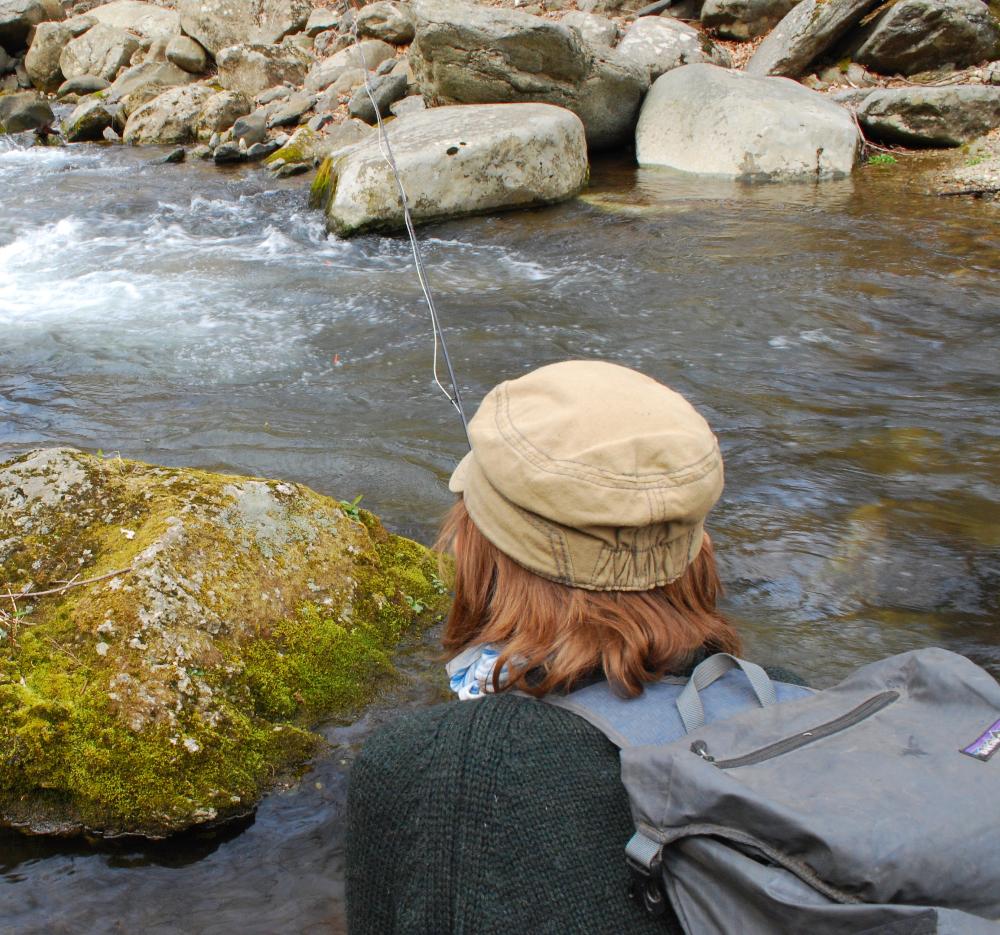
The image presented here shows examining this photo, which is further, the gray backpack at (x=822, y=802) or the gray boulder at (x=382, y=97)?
the gray boulder at (x=382, y=97)

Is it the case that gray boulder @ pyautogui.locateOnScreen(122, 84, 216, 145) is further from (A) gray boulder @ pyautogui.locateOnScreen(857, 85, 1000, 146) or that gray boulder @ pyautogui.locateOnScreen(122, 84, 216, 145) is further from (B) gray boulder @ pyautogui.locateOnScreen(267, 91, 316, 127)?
(A) gray boulder @ pyautogui.locateOnScreen(857, 85, 1000, 146)

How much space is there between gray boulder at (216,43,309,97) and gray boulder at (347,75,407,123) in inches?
167

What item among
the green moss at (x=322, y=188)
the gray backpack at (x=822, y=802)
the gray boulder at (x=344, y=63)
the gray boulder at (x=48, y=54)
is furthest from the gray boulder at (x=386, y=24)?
the gray backpack at (x=822, y=802)

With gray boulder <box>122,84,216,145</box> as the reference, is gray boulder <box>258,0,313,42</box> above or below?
above

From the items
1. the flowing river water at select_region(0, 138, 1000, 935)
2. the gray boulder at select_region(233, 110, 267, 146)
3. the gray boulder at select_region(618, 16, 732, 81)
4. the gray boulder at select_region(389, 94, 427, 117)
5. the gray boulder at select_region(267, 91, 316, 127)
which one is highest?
the gray boulder at select_region(618, 16, 732, 81)

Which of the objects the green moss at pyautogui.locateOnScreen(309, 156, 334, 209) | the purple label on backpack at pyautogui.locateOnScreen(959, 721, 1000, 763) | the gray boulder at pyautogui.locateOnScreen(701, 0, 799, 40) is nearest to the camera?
the purple label on backpack at pyautogui.locateOnScreen(959, 721, 1000, 763)

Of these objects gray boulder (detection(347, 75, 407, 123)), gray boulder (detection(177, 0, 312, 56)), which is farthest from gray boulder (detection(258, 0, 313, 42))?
gray boulder (detection(347, 75, 407, 123))

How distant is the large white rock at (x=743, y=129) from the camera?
11875 millimetres

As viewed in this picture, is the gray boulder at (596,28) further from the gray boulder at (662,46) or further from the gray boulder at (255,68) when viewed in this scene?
the gray boulder at (255,68)

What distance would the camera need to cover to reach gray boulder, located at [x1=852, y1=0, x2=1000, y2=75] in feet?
43.7

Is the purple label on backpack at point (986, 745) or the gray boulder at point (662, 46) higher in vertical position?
the gray boulder at point (662, 46)

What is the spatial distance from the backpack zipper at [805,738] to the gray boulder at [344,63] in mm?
18152

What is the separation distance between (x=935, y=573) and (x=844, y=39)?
13.4 meters

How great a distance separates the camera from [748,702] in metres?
1.50
